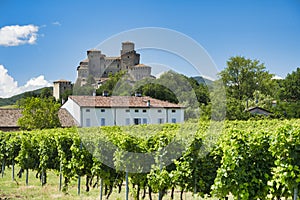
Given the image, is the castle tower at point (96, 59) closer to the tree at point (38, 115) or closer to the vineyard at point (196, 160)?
the vineyard at point (196, 160)

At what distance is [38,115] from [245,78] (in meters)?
39.1

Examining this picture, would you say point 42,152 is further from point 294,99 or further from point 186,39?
point 294,99

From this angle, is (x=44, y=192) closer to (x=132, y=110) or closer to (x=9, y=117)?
(x=132, y=110)

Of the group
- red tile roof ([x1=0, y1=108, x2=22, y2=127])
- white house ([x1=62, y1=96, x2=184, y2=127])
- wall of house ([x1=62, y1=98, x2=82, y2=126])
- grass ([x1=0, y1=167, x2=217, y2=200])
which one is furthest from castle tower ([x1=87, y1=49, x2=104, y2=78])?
red tile roof ([x1=0, y1=108, x2=22, y2=127])

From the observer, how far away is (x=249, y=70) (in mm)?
65500

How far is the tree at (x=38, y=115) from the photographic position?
37.3 metres

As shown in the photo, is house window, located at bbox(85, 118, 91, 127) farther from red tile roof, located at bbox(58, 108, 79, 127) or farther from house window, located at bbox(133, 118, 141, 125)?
house window, located at bbox(133, 118, 141, 125)

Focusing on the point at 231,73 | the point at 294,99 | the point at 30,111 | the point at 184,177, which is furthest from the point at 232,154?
the point at 231,73

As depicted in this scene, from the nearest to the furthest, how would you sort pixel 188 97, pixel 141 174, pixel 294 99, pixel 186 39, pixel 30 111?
pixel 141 174
pixel 186 39
pixel 188 97
pixel 30 111
pixel 294 99

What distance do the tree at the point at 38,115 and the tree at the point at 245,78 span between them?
112ft

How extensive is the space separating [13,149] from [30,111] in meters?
22.3

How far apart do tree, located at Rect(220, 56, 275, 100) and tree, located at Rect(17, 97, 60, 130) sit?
112ft

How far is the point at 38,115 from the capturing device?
37406 millimetres

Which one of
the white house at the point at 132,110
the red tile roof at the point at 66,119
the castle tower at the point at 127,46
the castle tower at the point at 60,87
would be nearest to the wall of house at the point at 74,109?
the white house at the point at 132,110
